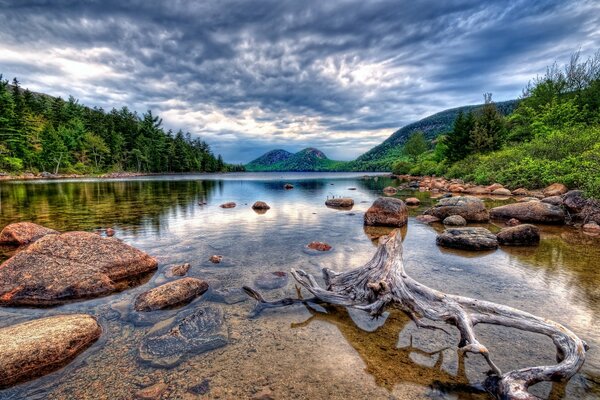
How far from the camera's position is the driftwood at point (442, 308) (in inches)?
145

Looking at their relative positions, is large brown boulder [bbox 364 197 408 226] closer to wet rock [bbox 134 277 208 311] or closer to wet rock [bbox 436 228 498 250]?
wet rock [bbox 436 228 498 250]

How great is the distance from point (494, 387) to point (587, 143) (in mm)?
33317

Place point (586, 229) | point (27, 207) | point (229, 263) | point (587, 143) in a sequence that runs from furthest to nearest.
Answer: point (587, 143) < point (27, 207) < point (586, 229) < point (229, 263)

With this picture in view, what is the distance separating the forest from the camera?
2388 centimetres

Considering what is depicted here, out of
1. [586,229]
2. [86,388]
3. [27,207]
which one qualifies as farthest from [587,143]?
[27,207]

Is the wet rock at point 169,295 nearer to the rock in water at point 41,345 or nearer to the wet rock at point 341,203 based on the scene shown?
the rock in water at point 41,345

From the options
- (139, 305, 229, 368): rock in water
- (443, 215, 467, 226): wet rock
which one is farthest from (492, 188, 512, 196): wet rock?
(139, 305, 229, 368): rock in water

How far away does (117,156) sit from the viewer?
98.9 m

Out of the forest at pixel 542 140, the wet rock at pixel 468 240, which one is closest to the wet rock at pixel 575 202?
the forest at pixel 542 140

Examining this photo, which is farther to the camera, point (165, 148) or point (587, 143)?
point (165, 148)

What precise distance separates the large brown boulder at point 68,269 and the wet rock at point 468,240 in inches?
427

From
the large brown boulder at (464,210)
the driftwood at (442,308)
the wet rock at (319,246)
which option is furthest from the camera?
the large brown boulder at (464,210)

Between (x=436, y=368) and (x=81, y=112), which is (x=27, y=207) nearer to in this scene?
(x=436, y=368)

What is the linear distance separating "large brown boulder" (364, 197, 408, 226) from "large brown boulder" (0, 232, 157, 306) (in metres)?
11.1
